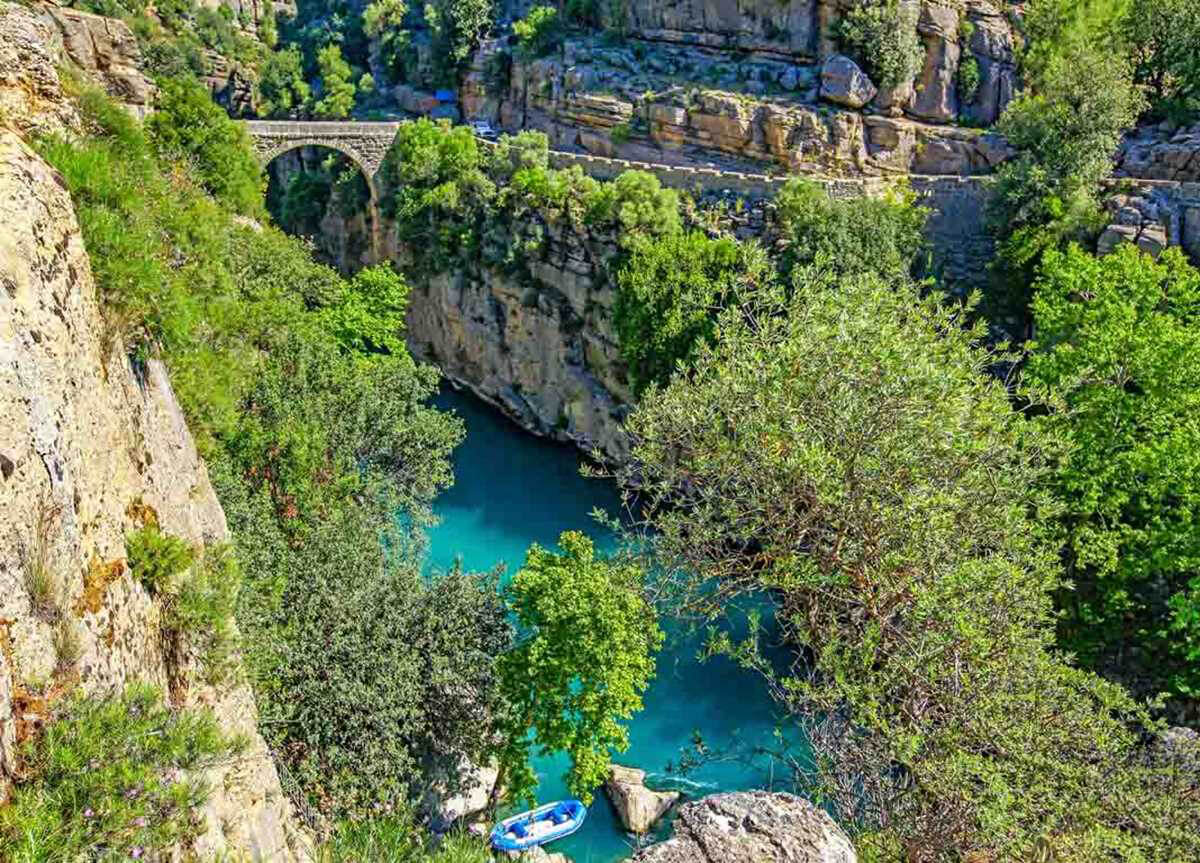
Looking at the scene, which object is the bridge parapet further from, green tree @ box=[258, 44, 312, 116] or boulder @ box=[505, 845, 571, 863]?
boulder @ box=[505, 845, 571, 863]

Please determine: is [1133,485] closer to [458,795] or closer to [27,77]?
[458,795]

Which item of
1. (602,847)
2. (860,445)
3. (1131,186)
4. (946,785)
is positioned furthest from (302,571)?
(1131,186)

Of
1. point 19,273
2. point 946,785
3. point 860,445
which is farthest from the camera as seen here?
point 860,445

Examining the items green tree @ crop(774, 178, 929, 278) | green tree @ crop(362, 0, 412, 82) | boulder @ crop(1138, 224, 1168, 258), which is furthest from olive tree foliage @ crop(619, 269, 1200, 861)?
green tree @ crop(362, 0, 412, 82)

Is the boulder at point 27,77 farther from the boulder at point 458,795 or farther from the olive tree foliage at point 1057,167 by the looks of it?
the olive tree foliage at point 1057,167

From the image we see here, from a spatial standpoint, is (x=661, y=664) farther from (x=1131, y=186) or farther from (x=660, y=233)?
(x=1131, y=186)

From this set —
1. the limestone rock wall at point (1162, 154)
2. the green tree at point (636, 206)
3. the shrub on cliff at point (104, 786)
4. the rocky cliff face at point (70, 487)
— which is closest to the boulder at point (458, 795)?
the rocky cliff face at point (70, 487)

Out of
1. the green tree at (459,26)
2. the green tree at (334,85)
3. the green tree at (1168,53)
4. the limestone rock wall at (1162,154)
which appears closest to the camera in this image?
the limestone rock wall at (1162,154)
